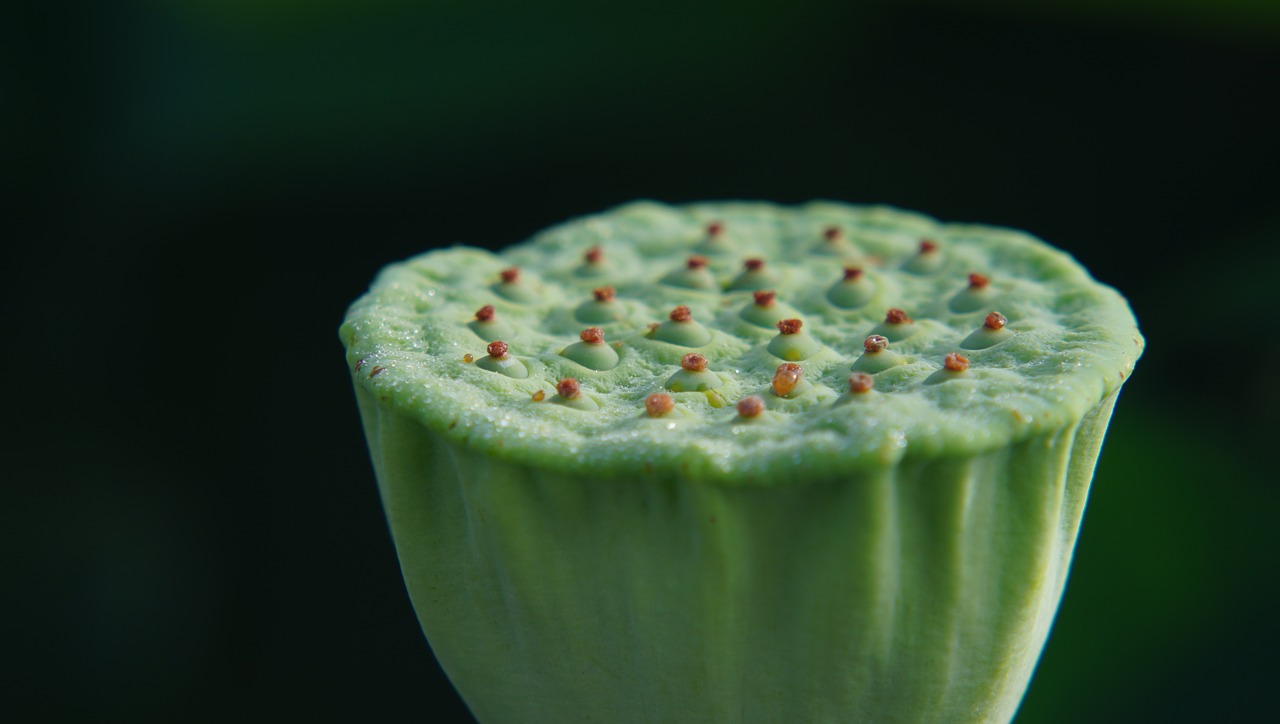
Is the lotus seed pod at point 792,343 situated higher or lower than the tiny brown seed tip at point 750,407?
lower

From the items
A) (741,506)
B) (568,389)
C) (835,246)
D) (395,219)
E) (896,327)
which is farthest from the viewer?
(395,219)

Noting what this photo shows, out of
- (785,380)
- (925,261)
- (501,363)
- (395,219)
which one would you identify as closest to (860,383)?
(785,380)

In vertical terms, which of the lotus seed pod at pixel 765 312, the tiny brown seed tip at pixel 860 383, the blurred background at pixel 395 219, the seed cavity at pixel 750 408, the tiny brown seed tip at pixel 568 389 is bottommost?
the blurred background at pixel 395 219

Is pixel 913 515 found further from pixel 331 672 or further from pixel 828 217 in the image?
pixel 331 672

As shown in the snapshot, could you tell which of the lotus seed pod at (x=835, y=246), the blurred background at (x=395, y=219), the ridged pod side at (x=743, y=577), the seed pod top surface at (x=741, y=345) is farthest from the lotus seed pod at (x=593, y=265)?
the blurred background at (x=395, y=219)

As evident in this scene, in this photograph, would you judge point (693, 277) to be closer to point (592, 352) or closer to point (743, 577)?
point (592, 352)

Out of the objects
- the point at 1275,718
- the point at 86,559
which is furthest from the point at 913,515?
the point at 86,559

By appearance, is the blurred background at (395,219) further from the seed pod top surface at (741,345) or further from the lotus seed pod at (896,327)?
the lotus seed pod at (896,327)
